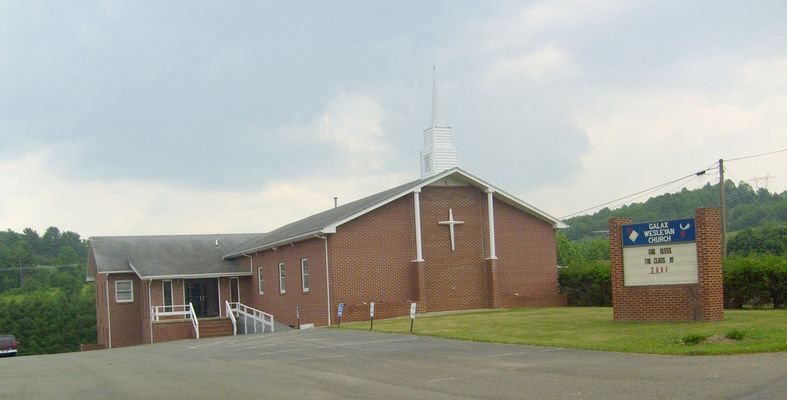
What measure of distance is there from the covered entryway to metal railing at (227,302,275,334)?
1.03 meters

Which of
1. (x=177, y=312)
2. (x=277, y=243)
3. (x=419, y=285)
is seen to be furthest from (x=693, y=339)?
(x=177, y=312)

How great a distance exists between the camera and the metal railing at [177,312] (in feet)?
130

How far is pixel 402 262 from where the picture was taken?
34469 mm

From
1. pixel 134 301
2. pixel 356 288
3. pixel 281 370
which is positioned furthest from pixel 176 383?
pixel 134 301

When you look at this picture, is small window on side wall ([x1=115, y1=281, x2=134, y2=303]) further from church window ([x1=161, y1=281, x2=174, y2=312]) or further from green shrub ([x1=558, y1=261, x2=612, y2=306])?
green shrub ([x1=558, y1=261, x2=612, y2=306])

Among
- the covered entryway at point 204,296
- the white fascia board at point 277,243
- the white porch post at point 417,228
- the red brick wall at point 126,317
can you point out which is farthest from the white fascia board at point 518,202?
the red brick wall at point 126,317

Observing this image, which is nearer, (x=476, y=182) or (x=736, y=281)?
(x=736, y=281)

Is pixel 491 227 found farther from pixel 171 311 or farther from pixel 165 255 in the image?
pixel 165 255

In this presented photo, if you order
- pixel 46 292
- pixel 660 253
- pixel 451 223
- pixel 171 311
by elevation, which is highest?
pixel 451 223

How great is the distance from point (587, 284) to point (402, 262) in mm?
8172

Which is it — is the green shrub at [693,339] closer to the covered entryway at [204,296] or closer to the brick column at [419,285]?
the brick column at [419,285]

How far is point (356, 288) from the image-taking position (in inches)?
1319

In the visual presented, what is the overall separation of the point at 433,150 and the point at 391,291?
6.78 metres

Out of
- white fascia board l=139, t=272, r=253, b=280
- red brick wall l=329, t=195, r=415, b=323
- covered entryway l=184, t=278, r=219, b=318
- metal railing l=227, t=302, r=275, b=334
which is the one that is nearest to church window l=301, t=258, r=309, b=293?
metal railing l=227, t=302, r=275, b=334
